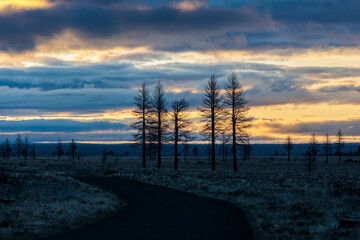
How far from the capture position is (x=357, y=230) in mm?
11578

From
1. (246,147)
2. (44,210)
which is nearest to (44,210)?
(44,210)

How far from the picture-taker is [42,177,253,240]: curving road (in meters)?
11.4

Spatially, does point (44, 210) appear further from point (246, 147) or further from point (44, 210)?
point (246, 147)

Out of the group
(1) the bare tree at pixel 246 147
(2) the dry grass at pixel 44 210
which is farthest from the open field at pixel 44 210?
(1) the bare tree at pixel 246 147

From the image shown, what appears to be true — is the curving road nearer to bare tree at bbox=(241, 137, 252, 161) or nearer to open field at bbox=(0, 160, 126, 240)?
open field at bbox=(0, 160, 126, 240)

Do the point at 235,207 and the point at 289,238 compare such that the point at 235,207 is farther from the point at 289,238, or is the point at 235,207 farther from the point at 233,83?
the point at 233,83

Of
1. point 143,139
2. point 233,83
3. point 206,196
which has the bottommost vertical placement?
point 206,196

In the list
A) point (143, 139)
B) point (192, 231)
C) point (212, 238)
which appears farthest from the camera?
point (143, 139)

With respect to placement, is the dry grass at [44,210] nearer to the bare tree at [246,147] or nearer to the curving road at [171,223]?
the curving road at [171,223]

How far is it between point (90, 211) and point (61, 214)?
1650mm

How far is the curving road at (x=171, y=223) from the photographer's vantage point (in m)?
11.4

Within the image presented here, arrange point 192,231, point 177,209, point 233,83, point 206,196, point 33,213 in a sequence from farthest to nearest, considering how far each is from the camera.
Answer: point 233,83 < point 206,196 < point 177,209 < point 33,213 < point 192,231

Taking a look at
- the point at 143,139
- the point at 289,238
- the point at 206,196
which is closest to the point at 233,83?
the point at 143,139

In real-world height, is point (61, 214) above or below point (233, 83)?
below
